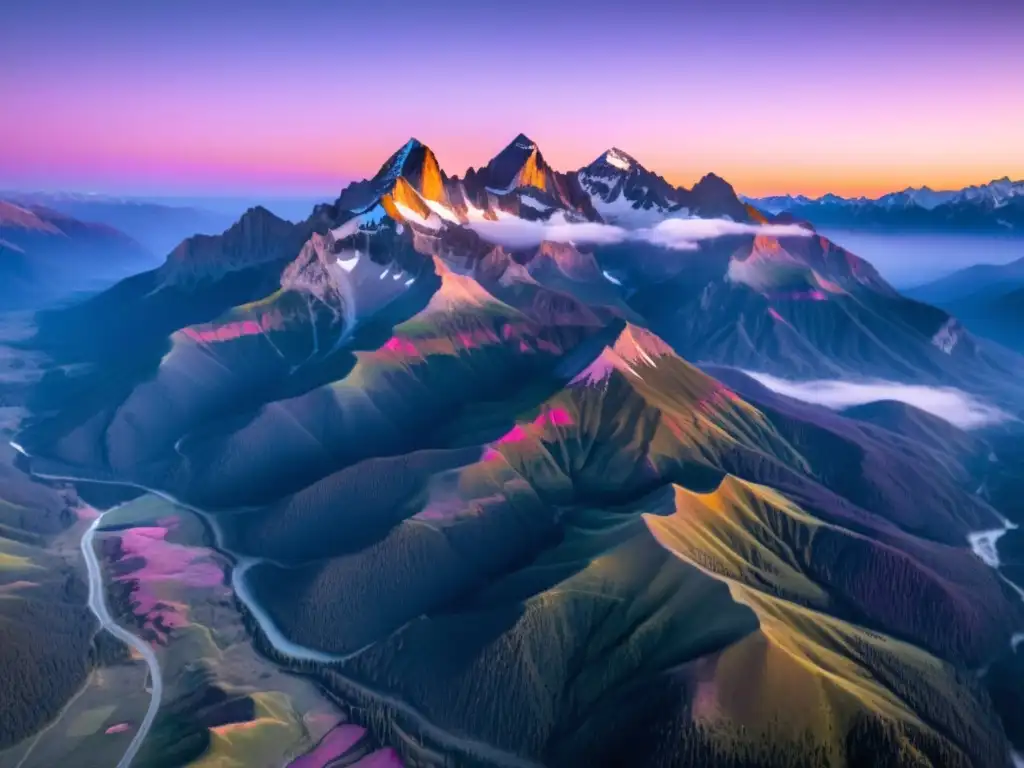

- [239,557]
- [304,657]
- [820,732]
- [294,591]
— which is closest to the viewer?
[820,732]

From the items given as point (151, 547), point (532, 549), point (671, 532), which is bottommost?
point (151, 547)

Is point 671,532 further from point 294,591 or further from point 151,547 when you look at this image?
point 151,547

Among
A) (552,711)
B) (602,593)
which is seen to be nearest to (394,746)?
(552,711)

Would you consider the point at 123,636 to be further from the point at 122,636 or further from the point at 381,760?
the point at 381,760

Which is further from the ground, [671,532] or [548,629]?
[671,532]

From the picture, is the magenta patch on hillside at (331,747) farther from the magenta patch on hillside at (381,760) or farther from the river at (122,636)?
the river at (122,636)

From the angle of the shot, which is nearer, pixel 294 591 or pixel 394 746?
pixel 394 746

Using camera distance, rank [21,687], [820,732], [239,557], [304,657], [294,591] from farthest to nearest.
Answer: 1. [239,557]
2. [294,591]
3. [304,657]
4. [21,687]
5. [820,732]
